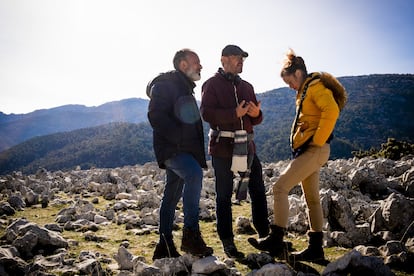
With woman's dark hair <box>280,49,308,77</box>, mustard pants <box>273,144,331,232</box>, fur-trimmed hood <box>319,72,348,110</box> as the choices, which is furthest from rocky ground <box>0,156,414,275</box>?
woman's dark hair <box>280,49,308,77</box>

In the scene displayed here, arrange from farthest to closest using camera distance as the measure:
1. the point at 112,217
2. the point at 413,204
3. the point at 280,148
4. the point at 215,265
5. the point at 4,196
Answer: the point at 280,148 → the point at 4,196 → the point at 112,217 → the point at 413,204 → the point at 215,265

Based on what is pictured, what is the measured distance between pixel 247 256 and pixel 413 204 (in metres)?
2.45

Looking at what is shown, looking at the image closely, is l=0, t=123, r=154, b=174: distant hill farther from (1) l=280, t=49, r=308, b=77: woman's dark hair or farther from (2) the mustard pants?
(1) l=280, t=49, r=308, b=77: woman's dark hair

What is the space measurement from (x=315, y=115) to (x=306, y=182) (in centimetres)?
89

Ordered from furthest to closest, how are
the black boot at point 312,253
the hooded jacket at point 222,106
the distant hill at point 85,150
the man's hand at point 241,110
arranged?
1. the distant hill at point 85,150
2. the hooded jacket at point 222,106
3. the man's hand at point 241,110
4. the black boot at point 312,253

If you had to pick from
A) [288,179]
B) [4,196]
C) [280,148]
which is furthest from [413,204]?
[280,148]

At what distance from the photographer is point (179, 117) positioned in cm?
410

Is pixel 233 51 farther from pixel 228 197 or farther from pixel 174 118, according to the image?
pixel 228 197

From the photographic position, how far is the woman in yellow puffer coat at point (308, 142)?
3.79 meters

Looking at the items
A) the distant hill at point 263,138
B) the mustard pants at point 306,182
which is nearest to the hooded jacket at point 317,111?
the mustard pants at point 306,182

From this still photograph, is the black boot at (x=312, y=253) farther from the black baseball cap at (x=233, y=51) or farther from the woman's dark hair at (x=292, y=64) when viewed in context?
the black baseball cap at (x=233, y=51)

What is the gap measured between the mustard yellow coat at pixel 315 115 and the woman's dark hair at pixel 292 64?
19cm

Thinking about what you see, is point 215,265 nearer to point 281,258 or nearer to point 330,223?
point 281,258

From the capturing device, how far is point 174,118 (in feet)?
13.5
